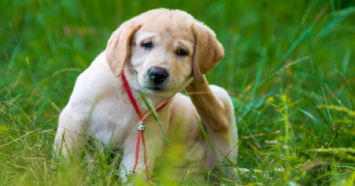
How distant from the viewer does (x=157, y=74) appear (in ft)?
9.19

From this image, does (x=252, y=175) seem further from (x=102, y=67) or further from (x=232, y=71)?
(x=232, y=71)

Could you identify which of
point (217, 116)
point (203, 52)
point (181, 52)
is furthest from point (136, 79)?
point (217, 116)

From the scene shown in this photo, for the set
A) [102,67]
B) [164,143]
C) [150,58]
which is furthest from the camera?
[164,143]

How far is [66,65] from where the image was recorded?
5324 millimetres

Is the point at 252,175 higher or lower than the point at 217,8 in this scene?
lower

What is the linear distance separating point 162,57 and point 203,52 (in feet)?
1.24

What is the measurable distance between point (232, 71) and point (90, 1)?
2.73m

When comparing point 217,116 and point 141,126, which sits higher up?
point 141,126

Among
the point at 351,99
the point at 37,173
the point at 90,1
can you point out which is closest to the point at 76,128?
the point at 37,173

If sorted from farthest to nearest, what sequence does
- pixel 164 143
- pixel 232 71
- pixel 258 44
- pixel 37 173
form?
pixel 258 44 → pixel 232 71 → pixel 164 143 → pixel 37 173

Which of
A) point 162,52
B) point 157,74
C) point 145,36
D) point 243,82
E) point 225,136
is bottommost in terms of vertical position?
point 243,82

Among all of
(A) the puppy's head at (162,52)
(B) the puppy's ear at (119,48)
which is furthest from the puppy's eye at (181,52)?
(B) the puppy's ear at (119,48)

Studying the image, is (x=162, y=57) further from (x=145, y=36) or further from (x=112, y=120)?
(x=112, y=120)

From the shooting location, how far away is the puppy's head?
2.87 metres
